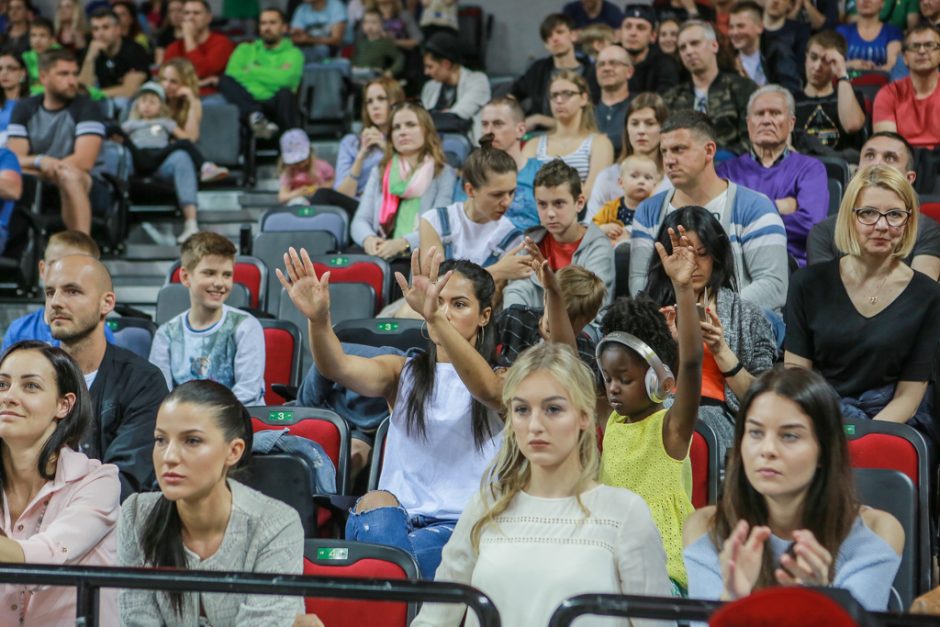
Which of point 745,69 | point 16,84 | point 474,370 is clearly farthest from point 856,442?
point 16,84

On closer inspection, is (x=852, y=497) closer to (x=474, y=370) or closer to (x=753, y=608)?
(x=753, y=608)

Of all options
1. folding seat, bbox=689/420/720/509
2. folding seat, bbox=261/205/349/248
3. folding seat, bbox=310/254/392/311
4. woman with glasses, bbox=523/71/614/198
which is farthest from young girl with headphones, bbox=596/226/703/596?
folding seat, bbox=261/205/349/248

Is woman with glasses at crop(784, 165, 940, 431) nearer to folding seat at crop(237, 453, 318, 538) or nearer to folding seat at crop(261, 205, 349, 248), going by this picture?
folding seat at crop(237, 453, 318, 538)

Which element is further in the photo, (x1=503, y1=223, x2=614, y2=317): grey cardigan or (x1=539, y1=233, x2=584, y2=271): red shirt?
(x1=539, y1=233, x2=584, y2=271): red shirt

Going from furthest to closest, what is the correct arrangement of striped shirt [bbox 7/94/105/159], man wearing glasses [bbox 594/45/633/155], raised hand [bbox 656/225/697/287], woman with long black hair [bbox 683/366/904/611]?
striped shirt [bbox 7/94/105/159], man wearing glasses [bbox 594/45/633/155], raised hand [bbox 656/225/697/287], woman with long black hair [bbox 683/366/904/611]

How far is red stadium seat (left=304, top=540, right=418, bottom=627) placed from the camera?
3027mm

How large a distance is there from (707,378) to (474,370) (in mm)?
1018

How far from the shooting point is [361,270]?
226 inches

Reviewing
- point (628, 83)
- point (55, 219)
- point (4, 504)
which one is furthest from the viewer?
point (628, 83)

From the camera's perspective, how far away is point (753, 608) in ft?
5.72

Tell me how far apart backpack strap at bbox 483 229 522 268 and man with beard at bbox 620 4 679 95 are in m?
2.14

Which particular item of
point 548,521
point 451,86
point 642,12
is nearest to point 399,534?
point 548,521

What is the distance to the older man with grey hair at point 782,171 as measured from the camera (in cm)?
538

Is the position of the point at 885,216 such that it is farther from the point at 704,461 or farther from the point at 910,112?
the point at 910,112
